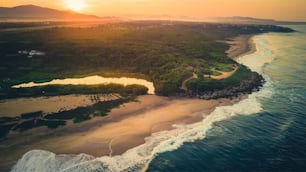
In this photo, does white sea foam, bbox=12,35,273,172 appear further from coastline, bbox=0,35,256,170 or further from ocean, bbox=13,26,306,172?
coastline, bbox=0,35,256,170

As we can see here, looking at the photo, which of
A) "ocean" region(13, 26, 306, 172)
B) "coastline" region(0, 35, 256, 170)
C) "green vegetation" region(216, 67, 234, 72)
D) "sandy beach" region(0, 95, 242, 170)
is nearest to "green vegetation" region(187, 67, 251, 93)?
"coastline" region(0, 35, 256, 170)

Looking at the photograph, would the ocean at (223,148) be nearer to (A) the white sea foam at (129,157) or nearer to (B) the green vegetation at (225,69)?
(A) the white sea foam at (129,157)

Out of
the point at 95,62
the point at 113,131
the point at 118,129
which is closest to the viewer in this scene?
the point at 113,131

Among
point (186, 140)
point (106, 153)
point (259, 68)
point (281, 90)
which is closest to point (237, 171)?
point (186, 140)

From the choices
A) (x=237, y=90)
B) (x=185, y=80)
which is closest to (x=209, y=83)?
(x=185, y=80)

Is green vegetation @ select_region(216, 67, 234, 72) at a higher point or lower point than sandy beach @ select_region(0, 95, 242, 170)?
higher

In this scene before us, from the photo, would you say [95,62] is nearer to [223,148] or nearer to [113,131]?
[113,131]

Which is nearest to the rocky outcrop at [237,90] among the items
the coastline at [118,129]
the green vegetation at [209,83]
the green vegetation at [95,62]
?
the green vegetation at [209,83]
